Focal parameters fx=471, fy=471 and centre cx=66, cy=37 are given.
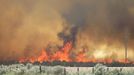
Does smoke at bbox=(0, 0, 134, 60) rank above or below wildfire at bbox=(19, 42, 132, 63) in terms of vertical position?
above

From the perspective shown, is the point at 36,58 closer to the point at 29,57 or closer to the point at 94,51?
the point at 29,57

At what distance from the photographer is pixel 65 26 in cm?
3650

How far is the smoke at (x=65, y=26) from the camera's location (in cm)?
3647

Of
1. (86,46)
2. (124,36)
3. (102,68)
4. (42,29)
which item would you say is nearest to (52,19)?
(42,29)

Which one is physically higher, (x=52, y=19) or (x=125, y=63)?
(x=52, y=19)

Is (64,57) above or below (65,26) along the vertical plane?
below

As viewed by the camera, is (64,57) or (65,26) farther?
(65,26)

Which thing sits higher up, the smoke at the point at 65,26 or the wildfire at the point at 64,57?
the smoke at the point at 65,26

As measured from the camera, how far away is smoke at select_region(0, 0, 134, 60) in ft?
120

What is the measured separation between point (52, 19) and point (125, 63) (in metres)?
6.66

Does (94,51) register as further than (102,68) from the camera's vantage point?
Yes

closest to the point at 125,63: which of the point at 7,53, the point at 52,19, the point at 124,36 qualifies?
the point at 124,36

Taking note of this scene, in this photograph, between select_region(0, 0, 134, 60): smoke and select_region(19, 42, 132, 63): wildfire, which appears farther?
select_region(0, 0, 134, 60): smoke

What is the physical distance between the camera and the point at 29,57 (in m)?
36.4
